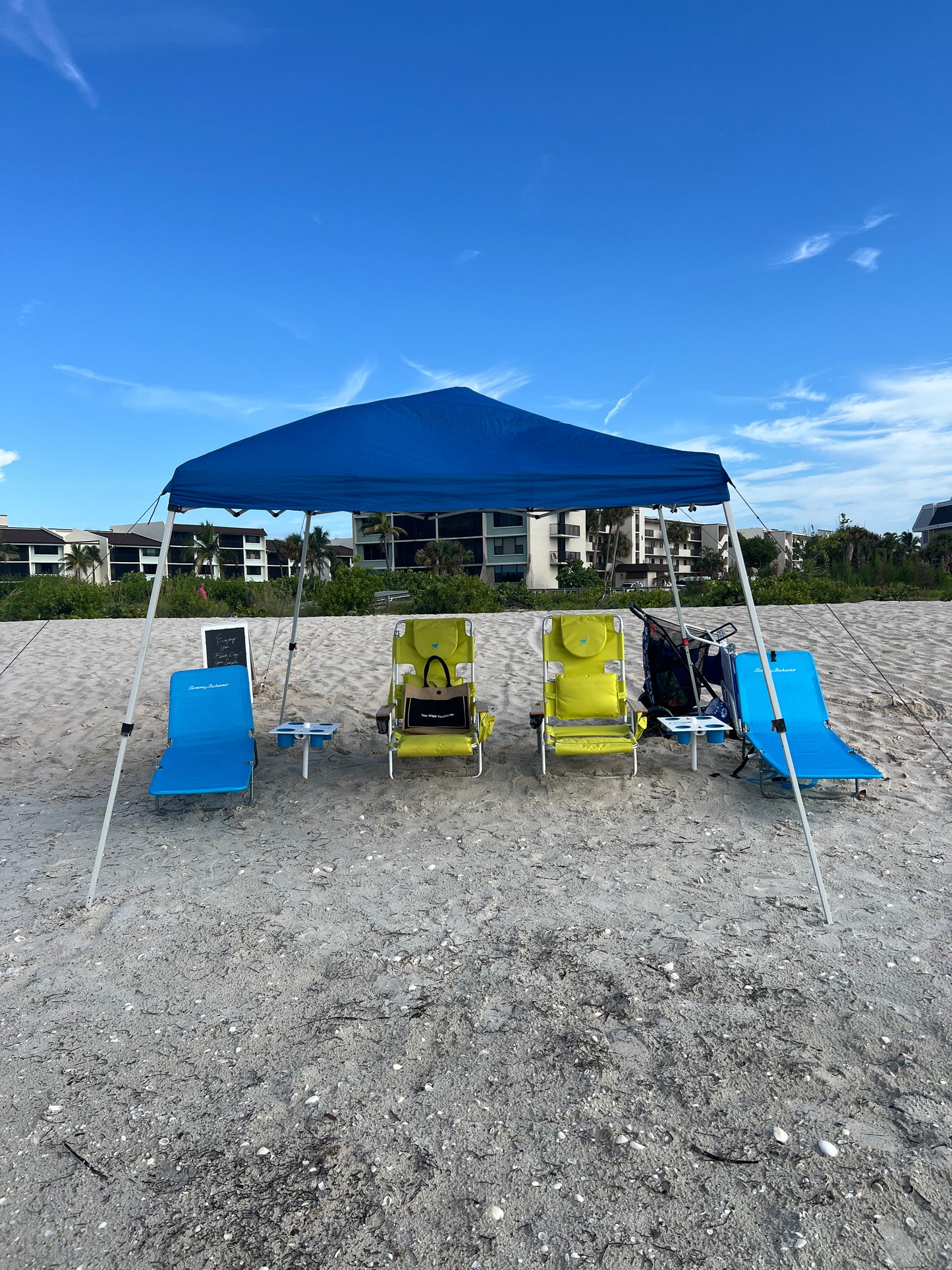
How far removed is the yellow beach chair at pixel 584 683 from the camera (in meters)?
6.19

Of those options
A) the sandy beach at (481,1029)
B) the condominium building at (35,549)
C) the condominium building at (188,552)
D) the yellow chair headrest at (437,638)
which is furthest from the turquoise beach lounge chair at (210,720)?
the condominium building at (35,549)

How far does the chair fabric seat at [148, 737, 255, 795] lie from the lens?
17.0ft

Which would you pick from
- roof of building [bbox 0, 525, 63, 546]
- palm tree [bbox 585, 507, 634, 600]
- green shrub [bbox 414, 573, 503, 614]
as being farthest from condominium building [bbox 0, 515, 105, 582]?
green shrub [bbox 414, 573, 503, 614]

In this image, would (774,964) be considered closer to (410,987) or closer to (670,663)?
(410,987)

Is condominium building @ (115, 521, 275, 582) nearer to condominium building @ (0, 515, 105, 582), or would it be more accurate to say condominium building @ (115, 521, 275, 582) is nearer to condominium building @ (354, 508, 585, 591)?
condominium building @ (0, 515, 105, 582)

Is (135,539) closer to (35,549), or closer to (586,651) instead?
(35,549)

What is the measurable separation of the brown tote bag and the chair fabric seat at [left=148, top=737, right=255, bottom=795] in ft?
4.17

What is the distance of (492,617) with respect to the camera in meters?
17.6

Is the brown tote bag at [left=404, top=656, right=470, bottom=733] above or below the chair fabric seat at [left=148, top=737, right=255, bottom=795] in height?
above

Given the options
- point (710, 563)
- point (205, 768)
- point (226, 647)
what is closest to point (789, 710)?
point (205, 768)

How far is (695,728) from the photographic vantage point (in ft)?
19.6

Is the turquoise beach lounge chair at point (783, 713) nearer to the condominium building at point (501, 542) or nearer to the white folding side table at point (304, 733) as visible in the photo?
the white folding side table at point (304, 733)

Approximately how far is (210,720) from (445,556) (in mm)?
57106

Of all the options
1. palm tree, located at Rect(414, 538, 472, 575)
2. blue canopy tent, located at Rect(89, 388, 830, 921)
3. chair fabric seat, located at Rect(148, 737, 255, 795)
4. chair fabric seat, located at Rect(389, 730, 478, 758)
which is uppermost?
palm tree, located at Rect(414, 538, 472, 575)
